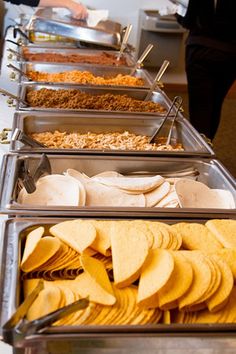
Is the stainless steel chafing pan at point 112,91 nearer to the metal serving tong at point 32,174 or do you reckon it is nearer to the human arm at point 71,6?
the metal serving tong at point 32,174

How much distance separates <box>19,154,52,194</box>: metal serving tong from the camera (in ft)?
3.81

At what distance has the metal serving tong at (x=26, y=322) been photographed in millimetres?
641

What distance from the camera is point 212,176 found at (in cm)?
138

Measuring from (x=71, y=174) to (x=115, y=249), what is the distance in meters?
0.50

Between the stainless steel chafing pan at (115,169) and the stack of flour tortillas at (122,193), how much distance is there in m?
0.05

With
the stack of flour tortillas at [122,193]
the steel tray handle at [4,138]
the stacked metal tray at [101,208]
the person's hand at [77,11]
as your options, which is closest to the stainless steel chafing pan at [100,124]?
the stacked metal tray at [101,208]

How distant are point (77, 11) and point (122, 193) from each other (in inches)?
75.8

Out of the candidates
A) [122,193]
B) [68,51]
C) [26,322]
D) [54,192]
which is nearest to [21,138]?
[54,192]

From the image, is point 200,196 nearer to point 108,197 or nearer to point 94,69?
point 108,197

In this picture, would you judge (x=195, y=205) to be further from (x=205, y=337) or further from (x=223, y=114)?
(x=223, y=114)

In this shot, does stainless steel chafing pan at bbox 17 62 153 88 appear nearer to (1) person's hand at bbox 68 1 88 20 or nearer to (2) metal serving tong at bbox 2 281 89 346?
(1) person's hand at bbox 68 1 88 20

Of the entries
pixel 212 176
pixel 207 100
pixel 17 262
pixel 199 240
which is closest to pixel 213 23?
pixel 207 100

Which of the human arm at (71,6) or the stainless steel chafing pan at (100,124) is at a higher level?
the human arm at (71,6)

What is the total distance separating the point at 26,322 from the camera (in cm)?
65
